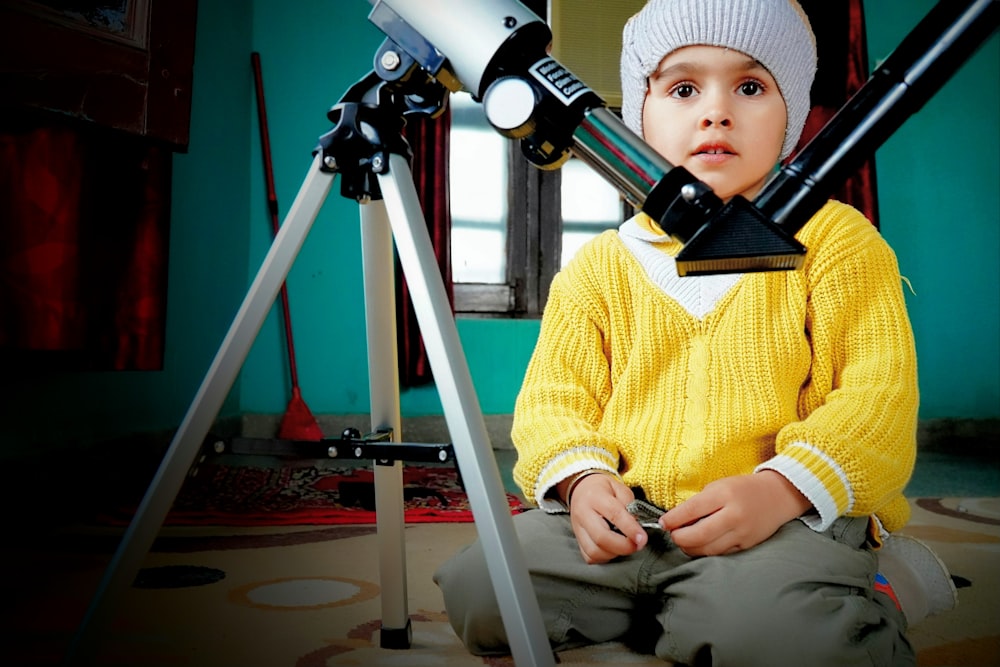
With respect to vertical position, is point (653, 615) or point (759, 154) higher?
point (759, 154)

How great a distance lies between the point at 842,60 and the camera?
2.83 metres

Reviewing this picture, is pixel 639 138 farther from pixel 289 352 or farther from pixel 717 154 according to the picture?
pixel 289 352

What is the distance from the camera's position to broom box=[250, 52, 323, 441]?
2609 mm

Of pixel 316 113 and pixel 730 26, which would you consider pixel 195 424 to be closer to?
pixel 730 26

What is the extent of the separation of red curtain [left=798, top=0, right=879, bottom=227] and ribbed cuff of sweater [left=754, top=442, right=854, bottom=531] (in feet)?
8.05

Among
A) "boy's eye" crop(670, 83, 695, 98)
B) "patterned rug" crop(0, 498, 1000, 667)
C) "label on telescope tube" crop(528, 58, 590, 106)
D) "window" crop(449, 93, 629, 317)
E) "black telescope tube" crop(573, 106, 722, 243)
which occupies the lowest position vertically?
"patterned rug" crop(0, 498, 1000, 667)

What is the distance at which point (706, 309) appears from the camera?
0.78m

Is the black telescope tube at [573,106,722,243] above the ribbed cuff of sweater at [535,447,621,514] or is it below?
above

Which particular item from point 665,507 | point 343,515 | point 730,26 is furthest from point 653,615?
point 343,515

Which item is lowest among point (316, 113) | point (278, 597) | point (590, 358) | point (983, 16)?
point (278, 597)

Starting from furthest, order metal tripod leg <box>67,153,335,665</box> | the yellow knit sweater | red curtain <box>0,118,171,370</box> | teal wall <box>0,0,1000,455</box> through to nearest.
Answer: teal wall <box>0,0,1000,455</box> → red curtain <box>0,118,171,370</box> → the yellow knit sweater → metal tripod leg <box>67,153,335,665</box>

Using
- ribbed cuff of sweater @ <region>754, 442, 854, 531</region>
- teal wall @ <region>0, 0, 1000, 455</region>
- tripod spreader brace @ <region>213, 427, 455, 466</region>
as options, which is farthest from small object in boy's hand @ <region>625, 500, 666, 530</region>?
teal wall @ <region>0, 0, 1000, 455</region>

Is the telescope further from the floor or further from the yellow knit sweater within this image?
the floor

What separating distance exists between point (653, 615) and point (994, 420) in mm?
2853
